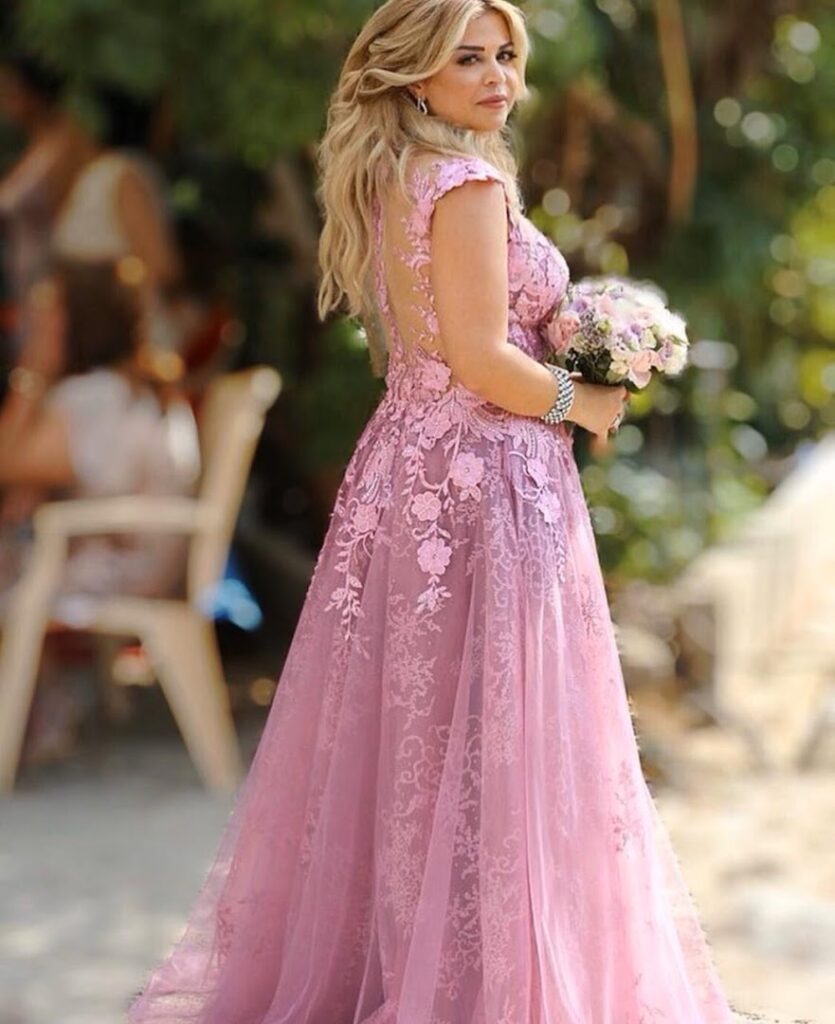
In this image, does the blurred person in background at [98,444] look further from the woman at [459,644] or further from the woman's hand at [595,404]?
the woman's hand at [595,404]

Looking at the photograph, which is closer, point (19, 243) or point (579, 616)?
point (579, 616)

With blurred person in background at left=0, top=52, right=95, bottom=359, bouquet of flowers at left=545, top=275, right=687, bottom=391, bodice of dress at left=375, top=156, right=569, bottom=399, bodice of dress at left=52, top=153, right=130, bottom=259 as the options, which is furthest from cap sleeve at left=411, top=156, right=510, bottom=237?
blurred person in background at left=0, top=52, right=95, bottom=359

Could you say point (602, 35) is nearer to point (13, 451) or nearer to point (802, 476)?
point (13, 451)

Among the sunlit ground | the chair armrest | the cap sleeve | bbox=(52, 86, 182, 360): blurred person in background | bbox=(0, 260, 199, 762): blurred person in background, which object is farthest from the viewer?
bbox=(52, 86, 182, 360): blurred person in background

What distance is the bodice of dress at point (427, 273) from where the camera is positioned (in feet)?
9.11

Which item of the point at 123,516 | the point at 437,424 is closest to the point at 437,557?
the point at 437,424

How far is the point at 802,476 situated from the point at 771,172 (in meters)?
2.58

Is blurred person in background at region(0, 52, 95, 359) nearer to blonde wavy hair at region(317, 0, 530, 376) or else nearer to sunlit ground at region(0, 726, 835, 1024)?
sunlit ground at region(0, 726, 835, 1024)

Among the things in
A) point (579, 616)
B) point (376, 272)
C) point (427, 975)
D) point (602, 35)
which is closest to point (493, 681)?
point (579, 616)

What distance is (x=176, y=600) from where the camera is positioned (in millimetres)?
5285

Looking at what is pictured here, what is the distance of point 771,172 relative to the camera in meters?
6.36

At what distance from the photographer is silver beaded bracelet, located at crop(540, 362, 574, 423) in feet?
9.47

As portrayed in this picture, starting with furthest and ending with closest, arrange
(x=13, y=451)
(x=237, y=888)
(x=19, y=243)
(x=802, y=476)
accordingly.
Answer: (x=802, y=476) < (x=19, y=243) < (x=13, y=451) < (x=237, y=888)

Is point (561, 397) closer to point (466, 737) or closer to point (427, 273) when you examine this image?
point (427, 273)
